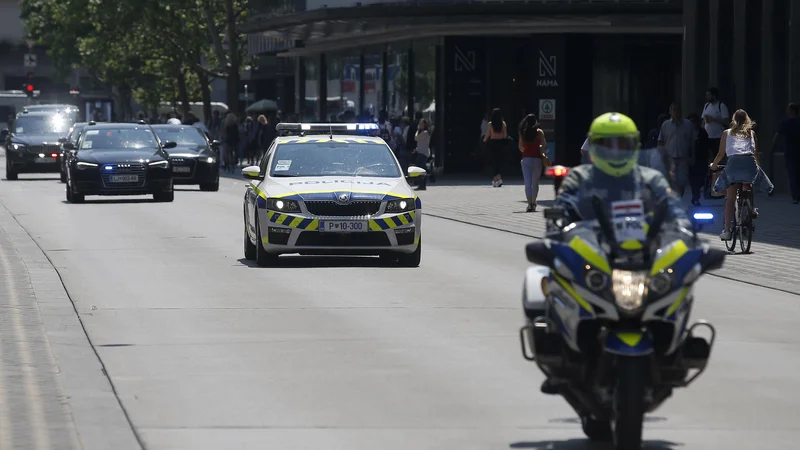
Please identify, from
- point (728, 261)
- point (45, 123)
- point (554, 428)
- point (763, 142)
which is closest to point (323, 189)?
point (728, 261)

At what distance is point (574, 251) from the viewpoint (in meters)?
7.04

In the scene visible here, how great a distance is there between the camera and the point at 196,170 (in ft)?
120

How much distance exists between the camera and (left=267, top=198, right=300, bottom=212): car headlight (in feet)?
55.5

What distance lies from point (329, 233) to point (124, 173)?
1449 centimetres

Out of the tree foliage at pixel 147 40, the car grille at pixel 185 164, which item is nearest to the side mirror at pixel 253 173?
the car grille at pixel 185 164

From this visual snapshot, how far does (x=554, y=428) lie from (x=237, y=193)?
92.2ft

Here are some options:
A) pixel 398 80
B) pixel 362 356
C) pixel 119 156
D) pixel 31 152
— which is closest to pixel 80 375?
pixel 362 356

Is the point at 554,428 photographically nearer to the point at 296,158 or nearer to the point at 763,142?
the point at 296,158

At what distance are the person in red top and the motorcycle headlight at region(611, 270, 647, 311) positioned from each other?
70.3ft

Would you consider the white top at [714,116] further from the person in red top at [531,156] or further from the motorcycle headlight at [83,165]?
the motorcycle headlight at [83,165]

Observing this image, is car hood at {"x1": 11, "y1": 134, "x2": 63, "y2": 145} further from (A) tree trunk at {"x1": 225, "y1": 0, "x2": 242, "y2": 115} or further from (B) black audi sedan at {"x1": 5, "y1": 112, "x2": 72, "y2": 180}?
(A) tree trunk at {"x1": 225, "y1": 0, "x2": 242, "y2": 115}

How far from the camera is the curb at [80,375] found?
7785mm

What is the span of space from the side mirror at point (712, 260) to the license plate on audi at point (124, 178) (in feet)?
79.1

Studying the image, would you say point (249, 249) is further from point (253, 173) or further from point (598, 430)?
point (598, 430)
